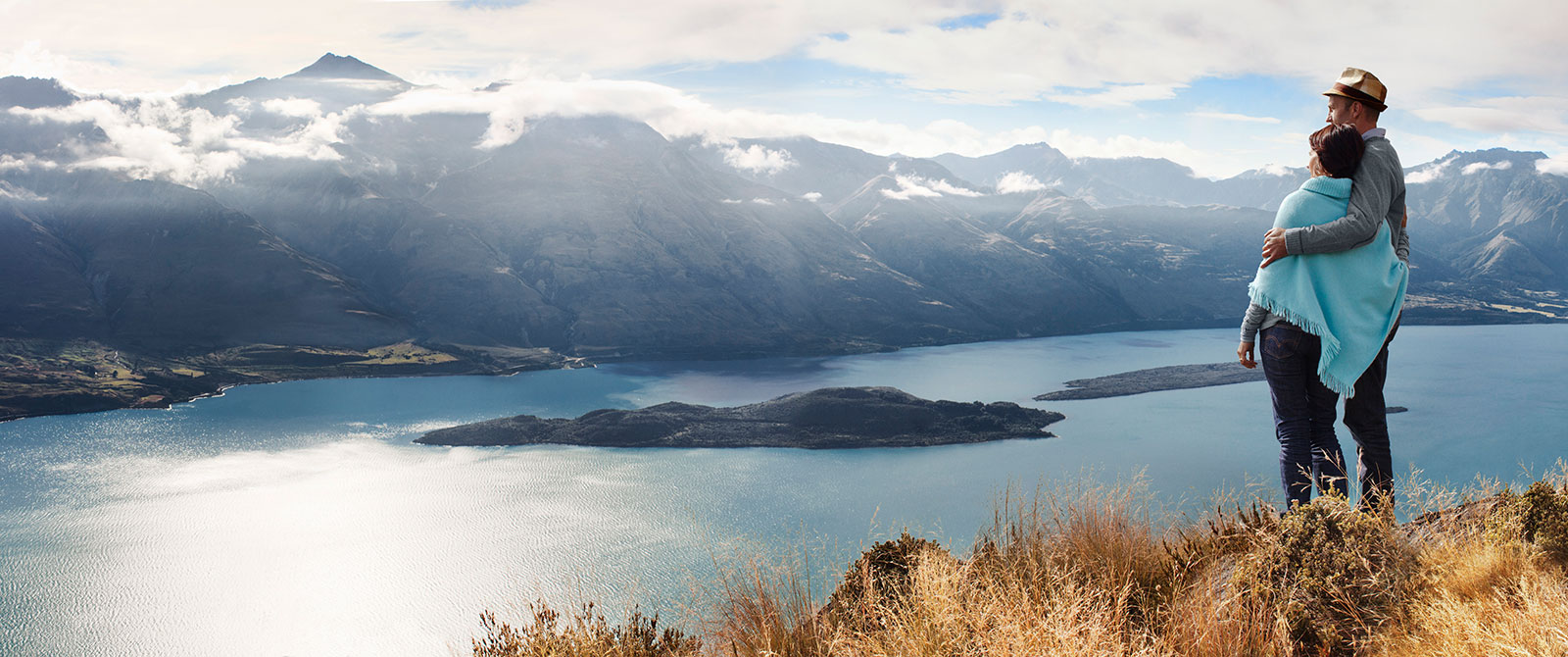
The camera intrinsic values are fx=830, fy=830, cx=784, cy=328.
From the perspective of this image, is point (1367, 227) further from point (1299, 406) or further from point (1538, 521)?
point (1538, 521)

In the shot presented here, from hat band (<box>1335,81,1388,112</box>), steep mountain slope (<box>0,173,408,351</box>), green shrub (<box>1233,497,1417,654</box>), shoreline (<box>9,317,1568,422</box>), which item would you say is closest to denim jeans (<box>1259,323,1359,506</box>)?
green shrub (<box>1233,497,1417,654</box>)

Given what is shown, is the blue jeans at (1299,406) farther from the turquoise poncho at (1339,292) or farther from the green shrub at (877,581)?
the green shrub at (877,581)

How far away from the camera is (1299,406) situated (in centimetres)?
399

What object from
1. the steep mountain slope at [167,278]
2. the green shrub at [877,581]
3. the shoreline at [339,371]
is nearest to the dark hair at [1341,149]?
the green shrub at [877,581]

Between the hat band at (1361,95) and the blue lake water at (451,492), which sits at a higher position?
the hat band at (1361,95)

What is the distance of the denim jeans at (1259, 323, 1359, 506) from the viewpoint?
3.96 meters

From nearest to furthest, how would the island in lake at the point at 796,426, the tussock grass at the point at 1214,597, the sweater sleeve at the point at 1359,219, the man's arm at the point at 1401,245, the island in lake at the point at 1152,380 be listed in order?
the tussock grass at the point at 1214,597 → the sweater sleeve at the point at 1359,219 → the man's arm at the point at 1401,245 → the island in lake at the point at 796,426 → the island in lake at the point at 1152,380

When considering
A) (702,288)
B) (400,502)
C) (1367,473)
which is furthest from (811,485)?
(702,288)

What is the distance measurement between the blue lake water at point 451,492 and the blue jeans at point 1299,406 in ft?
54.7

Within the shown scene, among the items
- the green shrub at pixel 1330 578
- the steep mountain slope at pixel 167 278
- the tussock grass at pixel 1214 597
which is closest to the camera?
the tussock grass at pixel 1214 597

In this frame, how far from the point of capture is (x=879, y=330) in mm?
162625

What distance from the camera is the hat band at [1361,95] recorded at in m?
3.90

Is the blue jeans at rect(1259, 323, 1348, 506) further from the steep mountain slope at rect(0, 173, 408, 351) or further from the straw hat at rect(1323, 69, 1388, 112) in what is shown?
the steep mountain slope at rect(0, 173, 408, 351)

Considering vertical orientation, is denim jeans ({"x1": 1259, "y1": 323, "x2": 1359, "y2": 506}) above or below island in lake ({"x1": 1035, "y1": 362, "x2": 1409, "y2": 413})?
above
